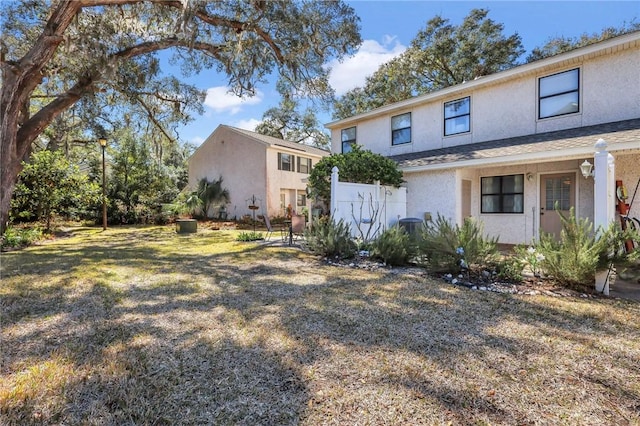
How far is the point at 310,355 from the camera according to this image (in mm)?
2775

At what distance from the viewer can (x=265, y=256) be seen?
773cm

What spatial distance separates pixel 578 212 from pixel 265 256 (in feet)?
27.0

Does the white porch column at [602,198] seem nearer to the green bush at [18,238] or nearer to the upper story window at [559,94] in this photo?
the upper story window at [559,94]

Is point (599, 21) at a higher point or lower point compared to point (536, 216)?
higher

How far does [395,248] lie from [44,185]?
41.1ft

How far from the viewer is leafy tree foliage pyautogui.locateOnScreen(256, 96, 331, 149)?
3047cm

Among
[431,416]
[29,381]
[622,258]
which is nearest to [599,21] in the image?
[622,258]

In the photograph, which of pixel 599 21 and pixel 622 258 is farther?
pixel 599 21

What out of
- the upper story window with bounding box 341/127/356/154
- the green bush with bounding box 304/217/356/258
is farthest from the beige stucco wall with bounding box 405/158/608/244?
the upper story window with bounding box 341/127/356/154

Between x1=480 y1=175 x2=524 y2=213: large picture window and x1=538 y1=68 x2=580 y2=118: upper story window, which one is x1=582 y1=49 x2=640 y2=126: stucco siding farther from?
x1=480 y1=175 x2=524 y2=213: large picture window

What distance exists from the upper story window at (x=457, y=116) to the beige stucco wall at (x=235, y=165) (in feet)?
34.4

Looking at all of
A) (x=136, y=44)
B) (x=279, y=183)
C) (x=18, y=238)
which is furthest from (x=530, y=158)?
(x=279, y=183)

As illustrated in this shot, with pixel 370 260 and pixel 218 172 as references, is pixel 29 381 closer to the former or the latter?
pixel 370 260

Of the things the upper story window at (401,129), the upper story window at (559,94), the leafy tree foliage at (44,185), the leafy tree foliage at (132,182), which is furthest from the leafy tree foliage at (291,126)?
the upper story window at (559,94)
